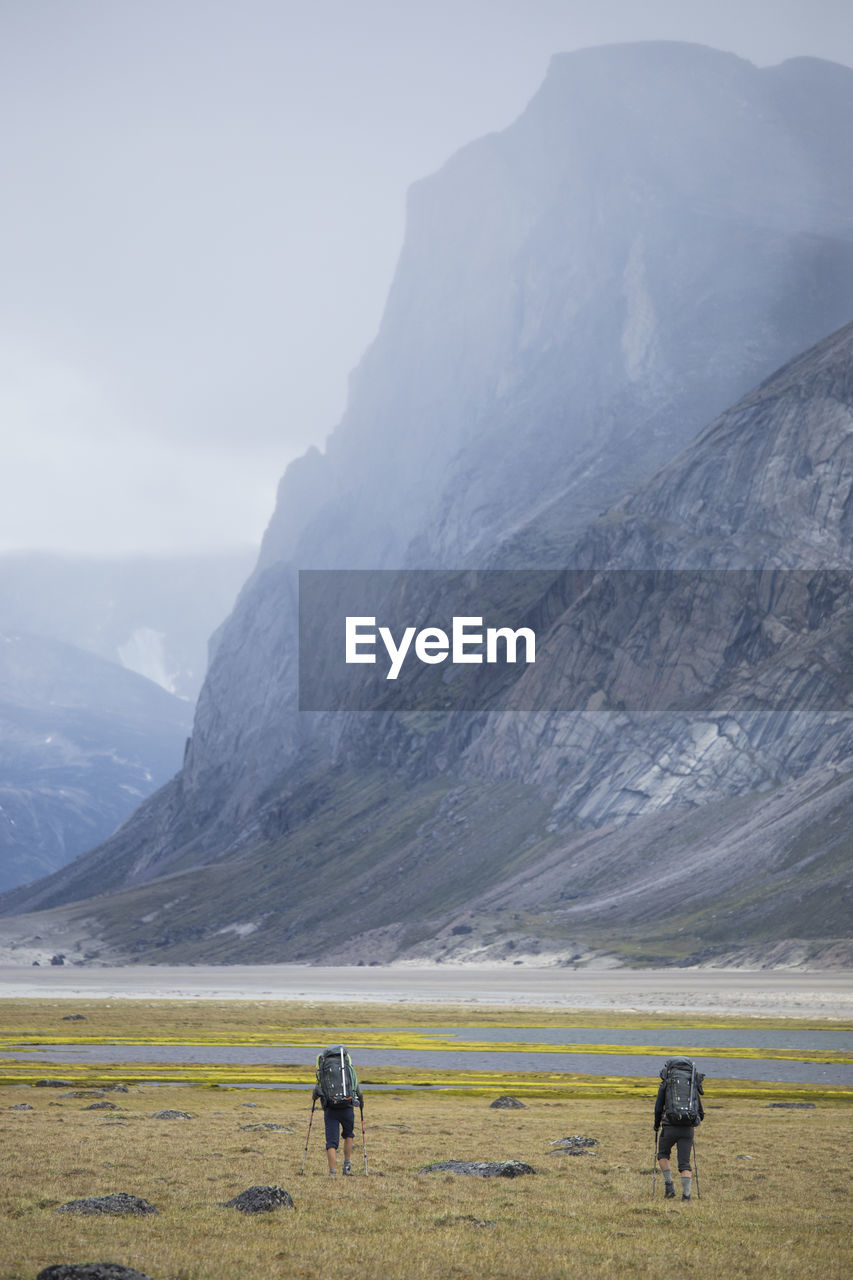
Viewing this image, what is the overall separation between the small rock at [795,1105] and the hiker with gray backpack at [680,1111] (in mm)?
23026

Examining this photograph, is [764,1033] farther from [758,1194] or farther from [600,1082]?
[758,1194]

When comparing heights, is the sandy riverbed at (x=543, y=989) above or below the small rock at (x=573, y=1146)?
below

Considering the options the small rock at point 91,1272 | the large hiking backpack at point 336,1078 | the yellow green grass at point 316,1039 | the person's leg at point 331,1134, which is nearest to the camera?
the small rock at point 91,1272

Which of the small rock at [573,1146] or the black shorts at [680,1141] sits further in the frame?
the small rock at [573,1146]

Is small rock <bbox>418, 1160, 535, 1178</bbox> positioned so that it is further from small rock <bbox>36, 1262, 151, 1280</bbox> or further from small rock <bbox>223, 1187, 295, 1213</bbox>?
small rock <bbox>36, 1262, 151, 1280</bbox>

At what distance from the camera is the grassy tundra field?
20.9 metres

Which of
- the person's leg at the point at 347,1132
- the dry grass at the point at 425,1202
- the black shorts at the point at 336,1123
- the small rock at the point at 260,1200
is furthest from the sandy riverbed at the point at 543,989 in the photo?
the small rock at the point at 260,1200

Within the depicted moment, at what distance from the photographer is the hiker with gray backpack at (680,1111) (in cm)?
2636

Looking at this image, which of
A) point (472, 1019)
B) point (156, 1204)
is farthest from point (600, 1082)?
point (472, 1019)

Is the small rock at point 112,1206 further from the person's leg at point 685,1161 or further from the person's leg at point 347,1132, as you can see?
the person's leg at point 685,1161

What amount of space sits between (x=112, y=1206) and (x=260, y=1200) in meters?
2.79

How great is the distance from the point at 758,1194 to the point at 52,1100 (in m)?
30.2

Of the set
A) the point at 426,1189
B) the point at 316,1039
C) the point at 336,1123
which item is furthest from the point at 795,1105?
the point at 316,1039

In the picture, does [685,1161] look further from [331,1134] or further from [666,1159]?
[331,1134]
